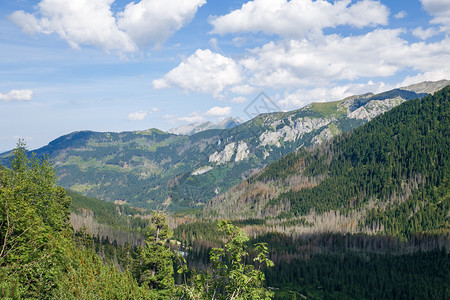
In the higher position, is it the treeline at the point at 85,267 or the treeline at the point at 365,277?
the treeline at the point at 85,267

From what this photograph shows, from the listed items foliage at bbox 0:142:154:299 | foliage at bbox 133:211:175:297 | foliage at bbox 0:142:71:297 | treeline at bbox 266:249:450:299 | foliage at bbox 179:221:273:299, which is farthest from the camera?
treeline at bbox 266:249:450:299

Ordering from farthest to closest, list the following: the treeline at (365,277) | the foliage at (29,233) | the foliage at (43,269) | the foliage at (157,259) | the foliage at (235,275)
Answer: the treeline at (365,277)
the foliage at (157,259)
the foliage at (29,233)
the foliage at (43,269)
the foliage at (235,275)

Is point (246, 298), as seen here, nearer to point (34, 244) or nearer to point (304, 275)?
point (34, 244)

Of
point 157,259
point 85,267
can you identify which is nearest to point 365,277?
point 157,259

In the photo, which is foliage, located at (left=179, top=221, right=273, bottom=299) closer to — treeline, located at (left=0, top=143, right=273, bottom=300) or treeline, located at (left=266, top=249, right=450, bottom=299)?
treeline, located at (left=0, top=143, right=273, bottom=300)

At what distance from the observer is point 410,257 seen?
177 meters

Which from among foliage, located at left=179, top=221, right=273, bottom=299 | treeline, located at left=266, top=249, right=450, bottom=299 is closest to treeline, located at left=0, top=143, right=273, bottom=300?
foliage, located at left=179, top=221, right=273, bottom=299

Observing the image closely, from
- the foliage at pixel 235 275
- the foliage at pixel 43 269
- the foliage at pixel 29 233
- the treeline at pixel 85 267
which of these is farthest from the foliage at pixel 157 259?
the foliage at pixel 235 275

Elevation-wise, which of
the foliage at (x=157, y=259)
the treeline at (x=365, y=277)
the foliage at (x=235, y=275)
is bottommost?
the treeline at (x=365, y=277)

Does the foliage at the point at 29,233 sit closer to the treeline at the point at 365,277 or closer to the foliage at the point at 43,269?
the foliage at the point at 43,269

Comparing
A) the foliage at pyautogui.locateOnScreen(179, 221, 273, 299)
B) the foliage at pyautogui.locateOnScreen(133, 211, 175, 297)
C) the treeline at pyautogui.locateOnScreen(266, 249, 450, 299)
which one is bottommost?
the treeline at pyautogui.locateOnScreen(266, 249, 450, 299)

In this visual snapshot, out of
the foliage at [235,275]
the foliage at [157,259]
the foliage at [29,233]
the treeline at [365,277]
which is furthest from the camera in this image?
the treeline at [365,277]

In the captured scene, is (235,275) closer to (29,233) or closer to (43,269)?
(43,269)

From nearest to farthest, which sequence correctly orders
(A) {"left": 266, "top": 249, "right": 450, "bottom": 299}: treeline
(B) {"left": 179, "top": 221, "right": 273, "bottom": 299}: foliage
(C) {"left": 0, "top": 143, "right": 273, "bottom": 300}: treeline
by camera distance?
(B) {"left": 179, "top": 221, "right": 273, "bottom": 299}: foliage
(C) {"left": 0, "top": 143, "right": 273, "bottom": 300}: treeline
(A) {"left": 266, "top": 249, "right": 450, "bottom": 299}: treeline
